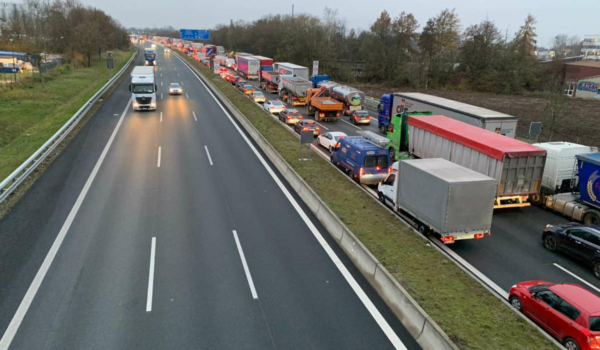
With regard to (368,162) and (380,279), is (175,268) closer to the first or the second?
(380,279)

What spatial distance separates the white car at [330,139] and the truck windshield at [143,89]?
1893cm

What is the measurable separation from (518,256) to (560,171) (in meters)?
7.43

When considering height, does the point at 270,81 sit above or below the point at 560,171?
above

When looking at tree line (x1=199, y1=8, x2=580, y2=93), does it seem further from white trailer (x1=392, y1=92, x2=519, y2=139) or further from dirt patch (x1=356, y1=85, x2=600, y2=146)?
white trailer (x1=392, y1=92, x2=519, y2=139)

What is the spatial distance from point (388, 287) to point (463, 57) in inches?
3172

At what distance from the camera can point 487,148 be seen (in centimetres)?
1859

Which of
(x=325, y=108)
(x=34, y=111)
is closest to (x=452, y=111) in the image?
(x=325, y=108)

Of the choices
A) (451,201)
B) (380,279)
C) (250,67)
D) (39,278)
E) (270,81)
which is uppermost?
(250,67)

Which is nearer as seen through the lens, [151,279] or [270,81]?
[151,279]

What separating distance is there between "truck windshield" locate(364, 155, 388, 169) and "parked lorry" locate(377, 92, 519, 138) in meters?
6.86

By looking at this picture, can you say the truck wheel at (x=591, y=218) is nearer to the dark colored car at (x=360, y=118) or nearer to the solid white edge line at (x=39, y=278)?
the solid white edge line at (x=39, y=278)

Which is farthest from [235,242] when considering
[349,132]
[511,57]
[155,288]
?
[511,57]

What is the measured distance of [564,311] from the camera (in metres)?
9.96

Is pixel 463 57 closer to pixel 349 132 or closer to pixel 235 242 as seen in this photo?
pixel 349 132
